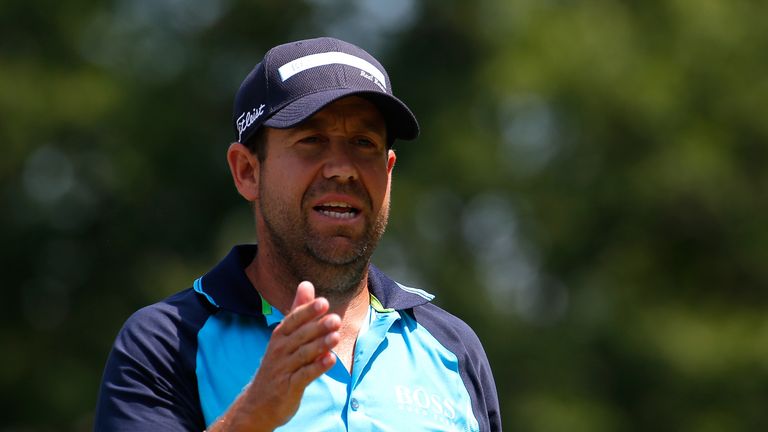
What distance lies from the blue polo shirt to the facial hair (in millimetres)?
130

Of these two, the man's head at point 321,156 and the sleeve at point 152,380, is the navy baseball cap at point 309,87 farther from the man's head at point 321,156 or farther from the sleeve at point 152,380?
the sleeve at point 152,380

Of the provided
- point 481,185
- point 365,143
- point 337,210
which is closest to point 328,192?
point 337,210

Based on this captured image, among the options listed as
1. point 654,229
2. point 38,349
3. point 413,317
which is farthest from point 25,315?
point 413,317

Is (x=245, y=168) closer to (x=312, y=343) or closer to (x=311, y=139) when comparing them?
(x=311, y=139)

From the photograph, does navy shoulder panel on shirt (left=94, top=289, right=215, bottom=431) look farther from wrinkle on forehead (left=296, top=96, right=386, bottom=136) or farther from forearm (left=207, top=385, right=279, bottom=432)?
wrinkle on forehead (left=296, top=96, right=386, bottom=136)

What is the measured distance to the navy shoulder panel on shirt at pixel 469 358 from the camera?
4023 mm

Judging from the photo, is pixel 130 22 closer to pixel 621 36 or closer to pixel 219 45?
pixel 219 45

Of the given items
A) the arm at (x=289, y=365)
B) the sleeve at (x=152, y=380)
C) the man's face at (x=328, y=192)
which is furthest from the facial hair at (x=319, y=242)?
the arm at (x=289, y=365)

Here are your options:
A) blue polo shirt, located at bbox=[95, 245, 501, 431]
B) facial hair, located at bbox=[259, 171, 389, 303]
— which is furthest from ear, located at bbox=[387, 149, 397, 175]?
blue polo shirt, located at bbox=[95, 245, 501, 431]

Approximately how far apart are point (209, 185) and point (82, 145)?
5.92 feet

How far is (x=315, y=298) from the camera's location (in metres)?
3.79

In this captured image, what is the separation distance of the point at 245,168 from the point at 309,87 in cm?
34

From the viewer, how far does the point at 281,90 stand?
3912 mm

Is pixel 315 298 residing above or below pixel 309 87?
below
